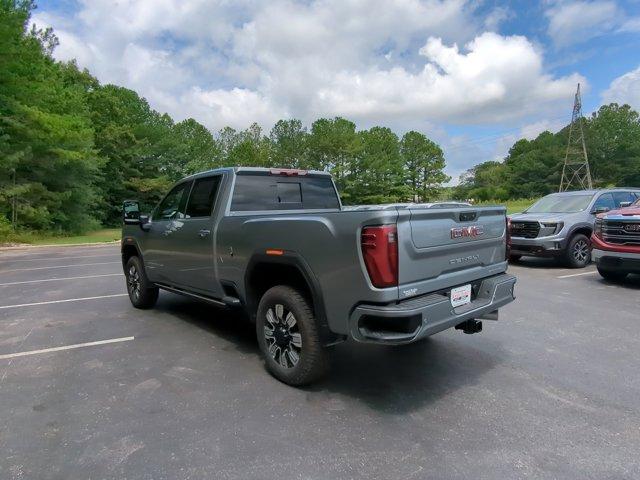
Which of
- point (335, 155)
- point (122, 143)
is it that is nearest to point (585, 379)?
point (122, 143)

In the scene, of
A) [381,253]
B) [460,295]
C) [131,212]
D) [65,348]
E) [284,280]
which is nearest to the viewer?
[381,253]

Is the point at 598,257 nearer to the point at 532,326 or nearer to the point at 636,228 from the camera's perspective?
the point at 636,228

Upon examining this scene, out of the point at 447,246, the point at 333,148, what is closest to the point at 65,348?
the point at 447,246

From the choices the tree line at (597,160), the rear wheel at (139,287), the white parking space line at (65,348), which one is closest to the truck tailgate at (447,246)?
the white parking space line at (65,348)

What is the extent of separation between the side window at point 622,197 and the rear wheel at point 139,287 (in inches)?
429

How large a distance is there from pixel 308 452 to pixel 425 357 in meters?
2.01

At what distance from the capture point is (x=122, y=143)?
4344cm

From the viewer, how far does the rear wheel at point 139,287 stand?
21.5ft

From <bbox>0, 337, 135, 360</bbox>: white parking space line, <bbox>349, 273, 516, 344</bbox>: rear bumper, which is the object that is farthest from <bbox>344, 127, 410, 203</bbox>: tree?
<bbox>349, 273, 516, 344</bbox>: rear bumper

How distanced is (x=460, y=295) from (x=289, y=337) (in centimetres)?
148

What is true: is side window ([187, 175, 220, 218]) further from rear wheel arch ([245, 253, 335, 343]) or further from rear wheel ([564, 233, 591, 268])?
rear wheel ([564, 233, 591, 268])

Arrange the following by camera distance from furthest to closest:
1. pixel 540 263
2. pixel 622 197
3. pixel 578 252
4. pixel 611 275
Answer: pixel 622 197 < pixel 540 263 < pixel 578 252 < pixel 611 275

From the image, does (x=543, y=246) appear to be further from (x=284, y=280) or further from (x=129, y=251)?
(x=129, y=251)

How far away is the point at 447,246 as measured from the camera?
141 inches
